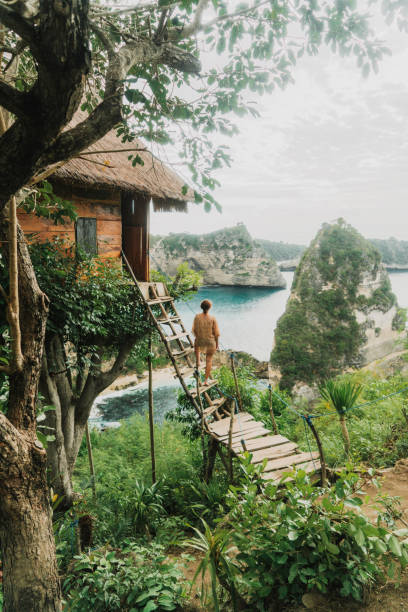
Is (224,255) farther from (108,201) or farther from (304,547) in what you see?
(304,547)

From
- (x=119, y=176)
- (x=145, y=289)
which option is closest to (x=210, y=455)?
(x=145, y=289)

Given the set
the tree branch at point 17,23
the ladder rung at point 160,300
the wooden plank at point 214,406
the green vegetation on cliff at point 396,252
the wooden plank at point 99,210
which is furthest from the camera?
the green vegetation on cliff at point 396,252

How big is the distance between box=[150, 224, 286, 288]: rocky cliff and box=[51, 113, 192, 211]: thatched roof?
5713 centimetres

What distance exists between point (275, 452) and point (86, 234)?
15.6 feet

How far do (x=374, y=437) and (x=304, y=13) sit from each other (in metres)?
5.64

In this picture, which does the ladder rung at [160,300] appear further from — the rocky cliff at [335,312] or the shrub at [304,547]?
the rocky cliff at [335,312]

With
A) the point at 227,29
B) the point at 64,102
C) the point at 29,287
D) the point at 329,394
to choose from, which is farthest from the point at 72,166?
the point at 329,394

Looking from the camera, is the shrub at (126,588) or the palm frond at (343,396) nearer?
the shrub at (126,588)

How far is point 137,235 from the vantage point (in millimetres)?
7566

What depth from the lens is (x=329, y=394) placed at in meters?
4.78

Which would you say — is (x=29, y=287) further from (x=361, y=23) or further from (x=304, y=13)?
(x=361, y=23)

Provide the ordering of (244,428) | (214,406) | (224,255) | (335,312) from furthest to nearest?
(224,255) < (335,312) < (214,406) < (244,428)

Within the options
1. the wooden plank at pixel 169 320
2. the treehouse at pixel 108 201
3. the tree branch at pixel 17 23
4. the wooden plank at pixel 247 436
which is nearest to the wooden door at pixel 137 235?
the treehouse at pixel 108 201

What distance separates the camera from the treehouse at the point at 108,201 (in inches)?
210
